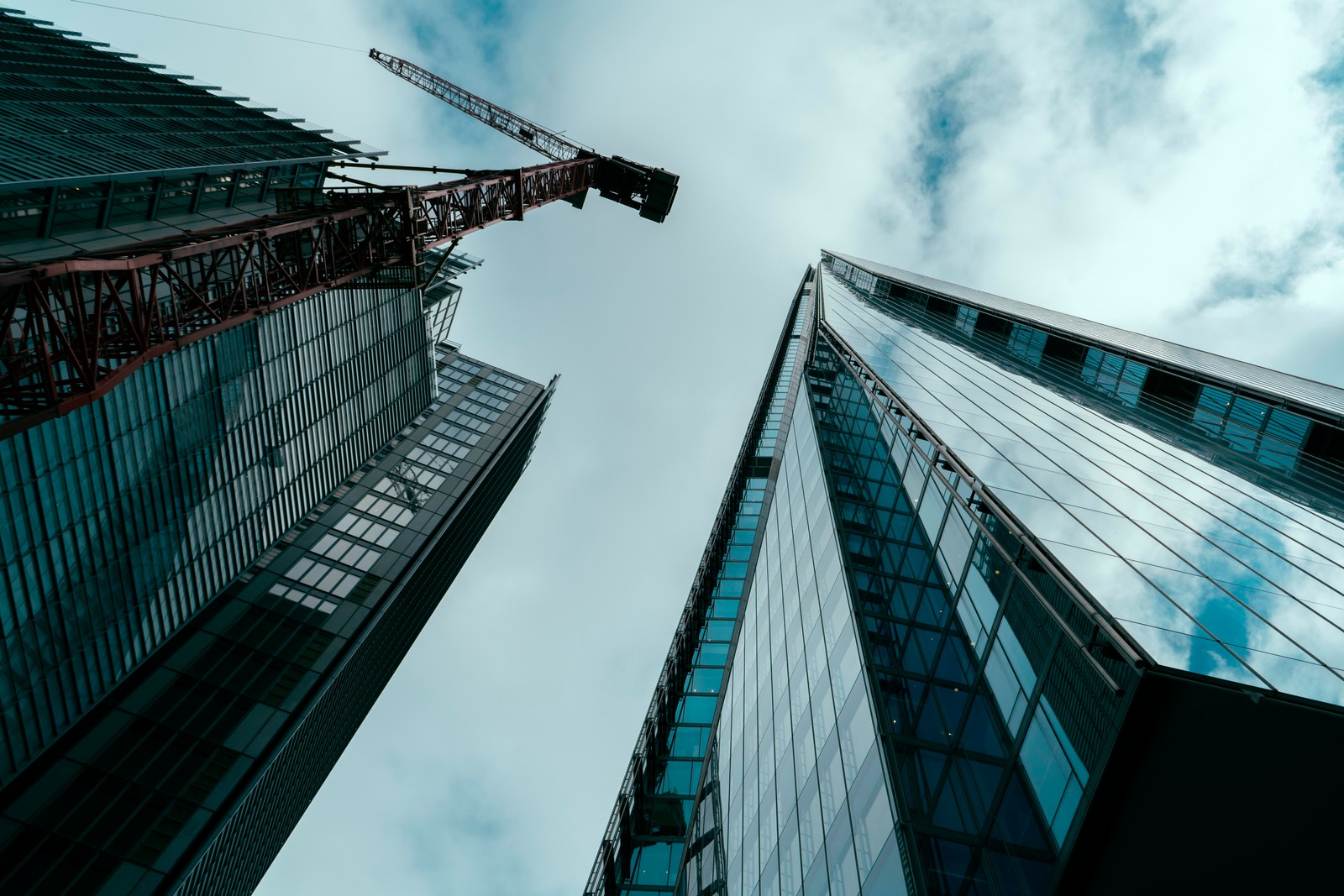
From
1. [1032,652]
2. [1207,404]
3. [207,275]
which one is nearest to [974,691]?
[1032,652]

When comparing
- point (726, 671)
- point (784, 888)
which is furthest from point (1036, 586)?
point (726, 671)

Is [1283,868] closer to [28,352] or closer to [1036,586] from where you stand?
[1036,586]

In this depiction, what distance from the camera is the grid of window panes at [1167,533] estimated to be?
371 inches

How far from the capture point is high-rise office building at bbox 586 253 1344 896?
8.75 metres

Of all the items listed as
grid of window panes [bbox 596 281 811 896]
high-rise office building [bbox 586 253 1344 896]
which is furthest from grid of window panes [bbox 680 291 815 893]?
high-rise office building [bbox 586 253 1344 896]

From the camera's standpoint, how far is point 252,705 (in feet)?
148

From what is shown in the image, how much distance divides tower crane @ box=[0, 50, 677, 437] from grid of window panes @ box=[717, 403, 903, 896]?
55.7 feet

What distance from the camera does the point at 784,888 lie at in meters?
18.9

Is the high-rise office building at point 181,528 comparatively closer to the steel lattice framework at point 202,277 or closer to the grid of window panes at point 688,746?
the steel lattice framework at point 202,277

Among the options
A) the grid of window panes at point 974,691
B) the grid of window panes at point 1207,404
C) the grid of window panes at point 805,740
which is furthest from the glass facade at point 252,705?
the grid of window panes at point 1207,404

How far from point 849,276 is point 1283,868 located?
320 ft

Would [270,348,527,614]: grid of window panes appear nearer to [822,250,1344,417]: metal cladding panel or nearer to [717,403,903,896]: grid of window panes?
[717,403,903,896]: grid of window panes

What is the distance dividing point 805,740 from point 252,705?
4004 centimetres

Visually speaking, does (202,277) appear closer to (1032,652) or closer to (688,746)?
(1032,652)
